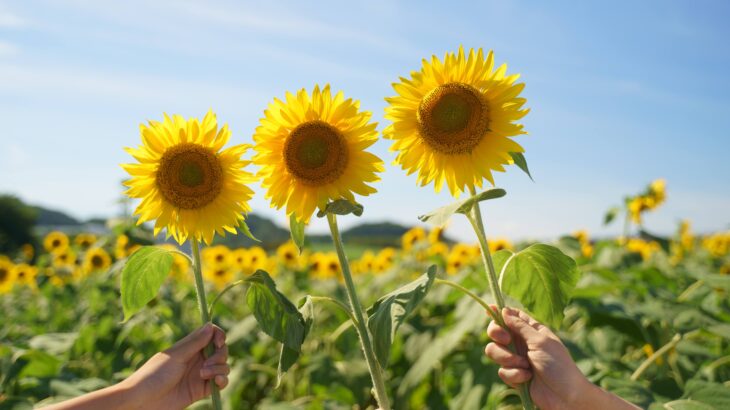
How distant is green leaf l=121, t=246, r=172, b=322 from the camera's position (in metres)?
2.04

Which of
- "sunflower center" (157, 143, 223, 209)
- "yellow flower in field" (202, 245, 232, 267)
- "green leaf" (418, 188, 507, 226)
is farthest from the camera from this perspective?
"yellow flower in field" (202, 245, 232, 267)

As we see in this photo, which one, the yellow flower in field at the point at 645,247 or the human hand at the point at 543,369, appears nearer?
the human hand at the point at 543,369

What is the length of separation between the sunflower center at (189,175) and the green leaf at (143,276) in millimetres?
205

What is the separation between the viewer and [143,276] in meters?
2.06

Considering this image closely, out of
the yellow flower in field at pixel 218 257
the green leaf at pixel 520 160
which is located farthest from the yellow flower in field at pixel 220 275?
the green leaf at pixel 520 160

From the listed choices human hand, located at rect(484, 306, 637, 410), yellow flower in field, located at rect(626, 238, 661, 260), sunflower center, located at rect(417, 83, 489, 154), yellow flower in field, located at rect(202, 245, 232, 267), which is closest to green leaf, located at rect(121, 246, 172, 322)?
sunflower center, located at rect(417, 83, 489, 154)

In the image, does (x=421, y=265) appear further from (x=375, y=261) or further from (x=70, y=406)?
(x=70, y=406)

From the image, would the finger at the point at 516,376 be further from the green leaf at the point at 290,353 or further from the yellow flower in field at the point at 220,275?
the yellow flower in field at the point at 220,275

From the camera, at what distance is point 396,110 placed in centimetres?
207

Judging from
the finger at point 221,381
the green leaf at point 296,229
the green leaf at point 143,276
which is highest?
the green leaf at point 296,229

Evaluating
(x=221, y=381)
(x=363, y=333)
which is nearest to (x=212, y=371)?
(x=221, y=381)

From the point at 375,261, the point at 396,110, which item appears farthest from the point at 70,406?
the point at 375,261

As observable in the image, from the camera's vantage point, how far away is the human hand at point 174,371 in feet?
6.60

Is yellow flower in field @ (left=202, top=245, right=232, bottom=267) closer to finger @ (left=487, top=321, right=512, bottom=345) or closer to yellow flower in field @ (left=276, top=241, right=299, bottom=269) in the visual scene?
yellow flower in field @ (left=276, top=241, right=299, bottom=269)
